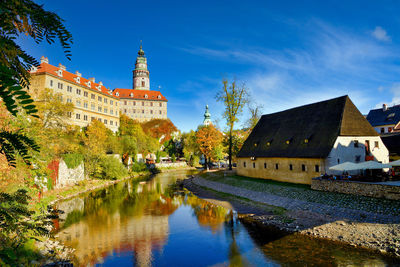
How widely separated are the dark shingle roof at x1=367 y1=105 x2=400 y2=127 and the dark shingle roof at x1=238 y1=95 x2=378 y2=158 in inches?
1231

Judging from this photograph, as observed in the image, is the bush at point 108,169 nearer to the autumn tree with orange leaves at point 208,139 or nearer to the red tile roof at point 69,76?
the autumn tree with orange leaves at point 208,139

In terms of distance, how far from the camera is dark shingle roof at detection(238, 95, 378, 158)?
2467 centimetres

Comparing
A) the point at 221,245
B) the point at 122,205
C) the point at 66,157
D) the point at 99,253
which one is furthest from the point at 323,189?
the point at 66,157

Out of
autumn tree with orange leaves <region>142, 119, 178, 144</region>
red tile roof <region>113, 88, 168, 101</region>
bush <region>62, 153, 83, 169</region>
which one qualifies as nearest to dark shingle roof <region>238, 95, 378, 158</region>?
bush <region>62, 153, 83, 169</region>

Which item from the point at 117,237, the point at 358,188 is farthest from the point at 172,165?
the point at 358,188

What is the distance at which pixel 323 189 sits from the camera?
71.1 feet

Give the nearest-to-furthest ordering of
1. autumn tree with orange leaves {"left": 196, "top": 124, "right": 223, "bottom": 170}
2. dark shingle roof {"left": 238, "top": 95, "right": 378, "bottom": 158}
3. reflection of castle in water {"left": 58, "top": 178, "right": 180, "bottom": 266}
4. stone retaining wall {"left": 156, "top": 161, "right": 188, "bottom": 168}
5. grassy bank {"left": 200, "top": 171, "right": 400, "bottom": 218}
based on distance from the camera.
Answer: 1. reflection of castle in water {"left": 58, "top": 178, "right": 180, "bottom": 266}
2. grassy bank {"left": 200, "top": 171, "right": 400, "bottom": 218}
3. dark shingle roof {"left": 238, "top": 95, "right": 378, "bottom": 158}
4. autumn tree with orange leaves {"left": 196, "top": 124, "right": 223, "bottom": 170}
5. stone retaining wall {"left": 156, "top": 161, "right": 188, "bottom": 168}

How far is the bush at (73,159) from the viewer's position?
35500 mm

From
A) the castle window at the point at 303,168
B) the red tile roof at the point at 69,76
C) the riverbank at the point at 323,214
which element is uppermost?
the red tile roof at the point at 69,76

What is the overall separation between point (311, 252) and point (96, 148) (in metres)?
37.2

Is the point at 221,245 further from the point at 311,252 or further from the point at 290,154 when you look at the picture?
the point at 290,154

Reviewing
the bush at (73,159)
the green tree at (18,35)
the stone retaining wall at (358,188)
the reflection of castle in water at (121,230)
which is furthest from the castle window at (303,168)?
the bush at (73,159)

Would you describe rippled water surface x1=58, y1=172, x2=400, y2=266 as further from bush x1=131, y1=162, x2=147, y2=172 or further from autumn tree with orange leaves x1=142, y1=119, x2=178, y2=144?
autumn tree with orange leaves x1=142, y1=119, x2=178, y2=144

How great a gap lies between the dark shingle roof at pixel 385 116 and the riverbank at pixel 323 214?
3875 centimetres
